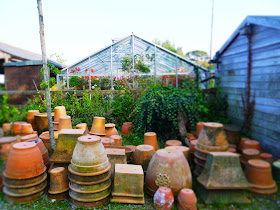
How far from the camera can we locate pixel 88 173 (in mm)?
2494

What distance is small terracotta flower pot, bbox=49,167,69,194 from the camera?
2678 mm

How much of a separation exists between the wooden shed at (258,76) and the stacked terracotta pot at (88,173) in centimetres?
165

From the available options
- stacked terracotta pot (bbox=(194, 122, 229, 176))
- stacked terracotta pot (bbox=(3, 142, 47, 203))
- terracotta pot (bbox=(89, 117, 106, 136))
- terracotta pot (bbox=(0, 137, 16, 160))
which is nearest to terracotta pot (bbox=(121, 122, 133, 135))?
terracotta pot (bbox=(89, 117, 106, 136))

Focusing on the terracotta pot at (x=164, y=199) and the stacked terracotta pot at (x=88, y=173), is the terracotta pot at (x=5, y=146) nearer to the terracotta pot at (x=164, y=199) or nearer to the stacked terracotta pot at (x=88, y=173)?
the stacked terracotta pot at (x=88, y=173)

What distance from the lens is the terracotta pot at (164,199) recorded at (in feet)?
7.84

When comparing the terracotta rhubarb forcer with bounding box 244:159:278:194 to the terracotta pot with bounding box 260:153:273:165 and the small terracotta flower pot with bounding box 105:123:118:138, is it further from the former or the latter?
the small terracotta flower pot with bounding box 105:123:118:138

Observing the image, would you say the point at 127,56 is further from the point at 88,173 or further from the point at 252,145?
the point at 252,145

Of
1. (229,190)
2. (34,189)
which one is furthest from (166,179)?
(34,189)

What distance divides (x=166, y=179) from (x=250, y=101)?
135 centimetres

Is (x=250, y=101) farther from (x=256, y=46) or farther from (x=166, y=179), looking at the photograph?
(x=166, y=179)

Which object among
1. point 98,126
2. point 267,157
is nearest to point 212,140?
point 267,157

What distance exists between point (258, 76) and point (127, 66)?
5091mm

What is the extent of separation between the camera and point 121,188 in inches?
104

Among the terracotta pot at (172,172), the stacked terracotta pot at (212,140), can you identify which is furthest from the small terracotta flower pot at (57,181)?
the stacked terracotta pot at (212,140)
